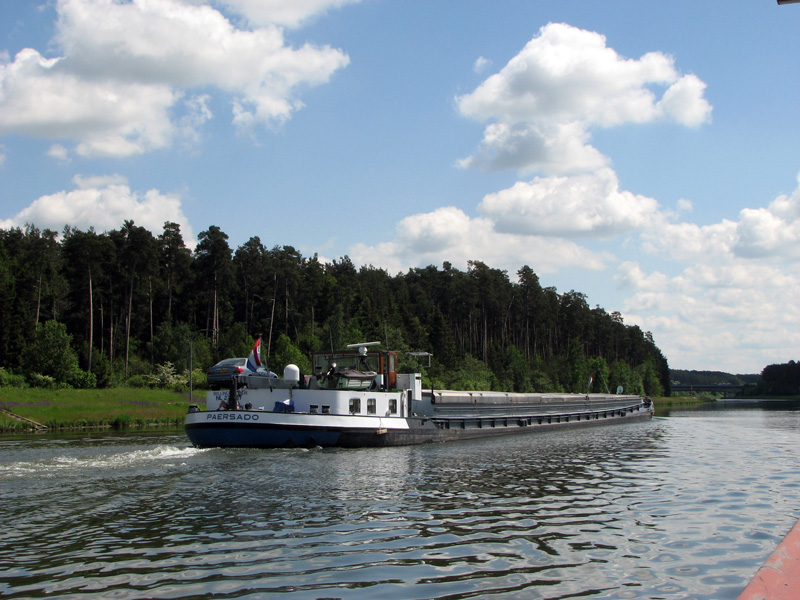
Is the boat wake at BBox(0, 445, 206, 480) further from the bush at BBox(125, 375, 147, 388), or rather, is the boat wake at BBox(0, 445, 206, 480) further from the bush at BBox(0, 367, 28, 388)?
the bush at BBox(125, 375, 147, 388)

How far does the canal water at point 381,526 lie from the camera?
11.1m

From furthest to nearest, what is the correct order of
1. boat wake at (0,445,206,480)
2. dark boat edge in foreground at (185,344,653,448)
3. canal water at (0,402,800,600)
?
1. dark boat edge in foreground at (185,344,653,448)
2. boat wake at (0,445,206,480)
3. canal water at (0,402,800,600)

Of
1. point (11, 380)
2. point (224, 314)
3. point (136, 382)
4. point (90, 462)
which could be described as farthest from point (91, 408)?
point (224, 314)

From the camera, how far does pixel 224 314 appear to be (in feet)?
363

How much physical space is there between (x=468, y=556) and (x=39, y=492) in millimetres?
13527

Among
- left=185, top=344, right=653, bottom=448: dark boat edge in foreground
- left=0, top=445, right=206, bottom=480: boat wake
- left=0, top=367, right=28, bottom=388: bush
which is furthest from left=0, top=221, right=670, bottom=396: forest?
left=0, top=445, right=206, bottom=480: boat wake

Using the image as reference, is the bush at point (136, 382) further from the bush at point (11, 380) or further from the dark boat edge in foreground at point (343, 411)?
the dark boat edge in foreground at point (343, 411)

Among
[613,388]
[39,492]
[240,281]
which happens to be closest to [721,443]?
[39,492]

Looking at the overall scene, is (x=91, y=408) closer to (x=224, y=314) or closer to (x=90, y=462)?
(x=90, y=462)

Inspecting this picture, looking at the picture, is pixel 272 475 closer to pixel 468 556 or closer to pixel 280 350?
pixel 468 556

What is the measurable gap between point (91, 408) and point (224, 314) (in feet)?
168

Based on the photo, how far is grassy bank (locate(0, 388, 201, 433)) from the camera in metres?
54.1

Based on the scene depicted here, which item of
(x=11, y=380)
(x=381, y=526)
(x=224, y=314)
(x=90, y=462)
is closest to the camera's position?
(x=381, y=526)

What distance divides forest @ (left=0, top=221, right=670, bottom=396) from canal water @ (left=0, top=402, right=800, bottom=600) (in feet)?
71.3
